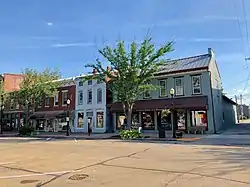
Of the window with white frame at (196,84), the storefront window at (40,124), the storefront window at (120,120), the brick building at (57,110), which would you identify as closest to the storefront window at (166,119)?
the window with white frame at (196,84)

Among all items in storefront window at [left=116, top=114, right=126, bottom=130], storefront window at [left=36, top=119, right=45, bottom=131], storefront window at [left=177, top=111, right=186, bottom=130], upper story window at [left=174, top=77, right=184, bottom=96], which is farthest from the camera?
storefront window at [left=36, top=119, right=45, bottom=131]

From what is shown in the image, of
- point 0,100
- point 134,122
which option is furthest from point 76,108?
point 0,100

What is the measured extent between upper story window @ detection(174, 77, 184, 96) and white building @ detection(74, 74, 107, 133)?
10.5 m

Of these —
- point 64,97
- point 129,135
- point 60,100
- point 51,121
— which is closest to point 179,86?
point 129,135

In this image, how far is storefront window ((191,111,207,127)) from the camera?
2978cm

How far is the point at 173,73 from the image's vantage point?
104 ft

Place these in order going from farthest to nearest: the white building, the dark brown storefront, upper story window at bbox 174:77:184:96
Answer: the white building
upper story window at bbox 174:77:184:96
the dark brown storefront

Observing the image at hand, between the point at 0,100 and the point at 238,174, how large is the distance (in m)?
42.8

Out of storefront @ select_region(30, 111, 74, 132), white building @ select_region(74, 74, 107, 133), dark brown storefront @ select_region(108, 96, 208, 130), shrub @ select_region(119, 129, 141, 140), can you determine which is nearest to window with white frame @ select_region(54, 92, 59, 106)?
storefront @ select_region(30, 111, 74, 132)

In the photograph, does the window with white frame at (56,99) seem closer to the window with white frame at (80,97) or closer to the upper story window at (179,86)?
the window with white frame at (80,97)

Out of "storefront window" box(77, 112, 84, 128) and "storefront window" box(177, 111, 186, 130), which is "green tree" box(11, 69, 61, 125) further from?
"storefront window" box(177, 111, 186, 130)

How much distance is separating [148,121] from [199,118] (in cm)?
628

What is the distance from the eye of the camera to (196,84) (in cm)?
3048

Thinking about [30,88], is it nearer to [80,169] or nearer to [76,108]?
[76,108]
